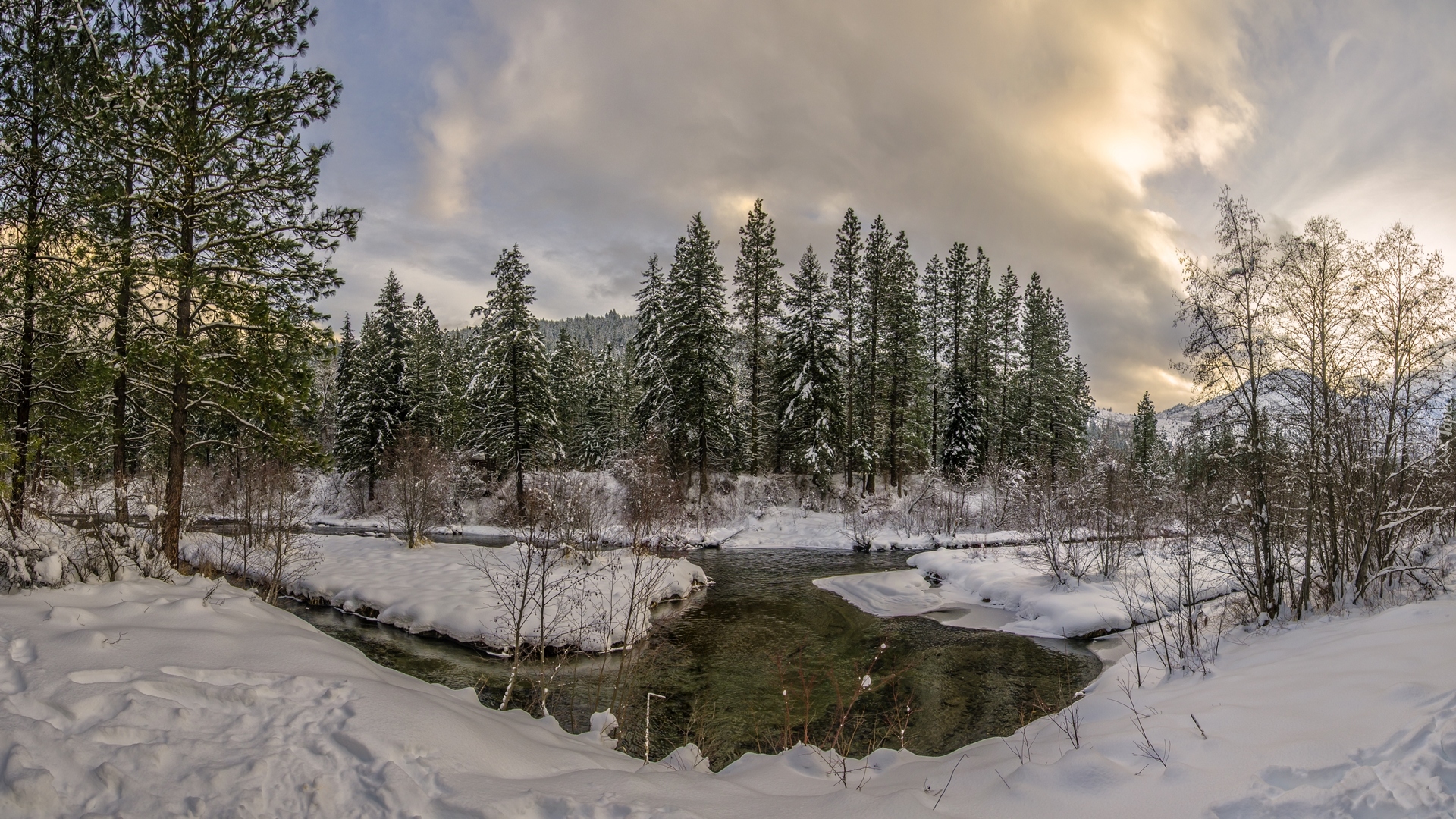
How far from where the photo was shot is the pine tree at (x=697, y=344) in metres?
28.9

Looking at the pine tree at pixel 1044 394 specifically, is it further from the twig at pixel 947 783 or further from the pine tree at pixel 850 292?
the twig at pixel 947 783

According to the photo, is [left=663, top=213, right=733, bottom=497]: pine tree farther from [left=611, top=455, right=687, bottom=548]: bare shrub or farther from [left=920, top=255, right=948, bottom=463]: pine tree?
[left=920, top=255, right=948, bottom=463]: pine tree

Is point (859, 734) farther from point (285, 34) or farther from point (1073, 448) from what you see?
point (1073, 448)

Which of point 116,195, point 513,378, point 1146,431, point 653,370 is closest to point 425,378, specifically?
point 513,378

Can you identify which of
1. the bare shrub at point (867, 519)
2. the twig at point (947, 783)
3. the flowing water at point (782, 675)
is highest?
the twig at point (947, 783)

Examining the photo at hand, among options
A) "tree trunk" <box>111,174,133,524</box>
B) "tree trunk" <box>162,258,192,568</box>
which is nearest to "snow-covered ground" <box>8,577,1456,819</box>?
"tree trunk" <box>111,174,133,524</box>

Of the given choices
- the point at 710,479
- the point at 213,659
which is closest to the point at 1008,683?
the point at 213,659

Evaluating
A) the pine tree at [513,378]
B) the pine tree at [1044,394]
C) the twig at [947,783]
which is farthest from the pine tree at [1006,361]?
the twig at [947,783]

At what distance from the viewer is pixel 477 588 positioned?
13867mm

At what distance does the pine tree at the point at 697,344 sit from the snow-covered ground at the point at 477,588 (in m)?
10.7

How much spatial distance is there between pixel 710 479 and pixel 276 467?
61.3 feet

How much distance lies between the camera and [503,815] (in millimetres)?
3332

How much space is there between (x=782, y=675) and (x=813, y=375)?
69.6 feet

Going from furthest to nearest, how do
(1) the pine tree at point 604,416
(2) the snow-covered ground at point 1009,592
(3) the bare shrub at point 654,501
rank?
1. (1) the pine tree at point 604,416
2. (3) the bare shrub at point 654,501
3. (2) the snow-covered ground at point 1009,592
